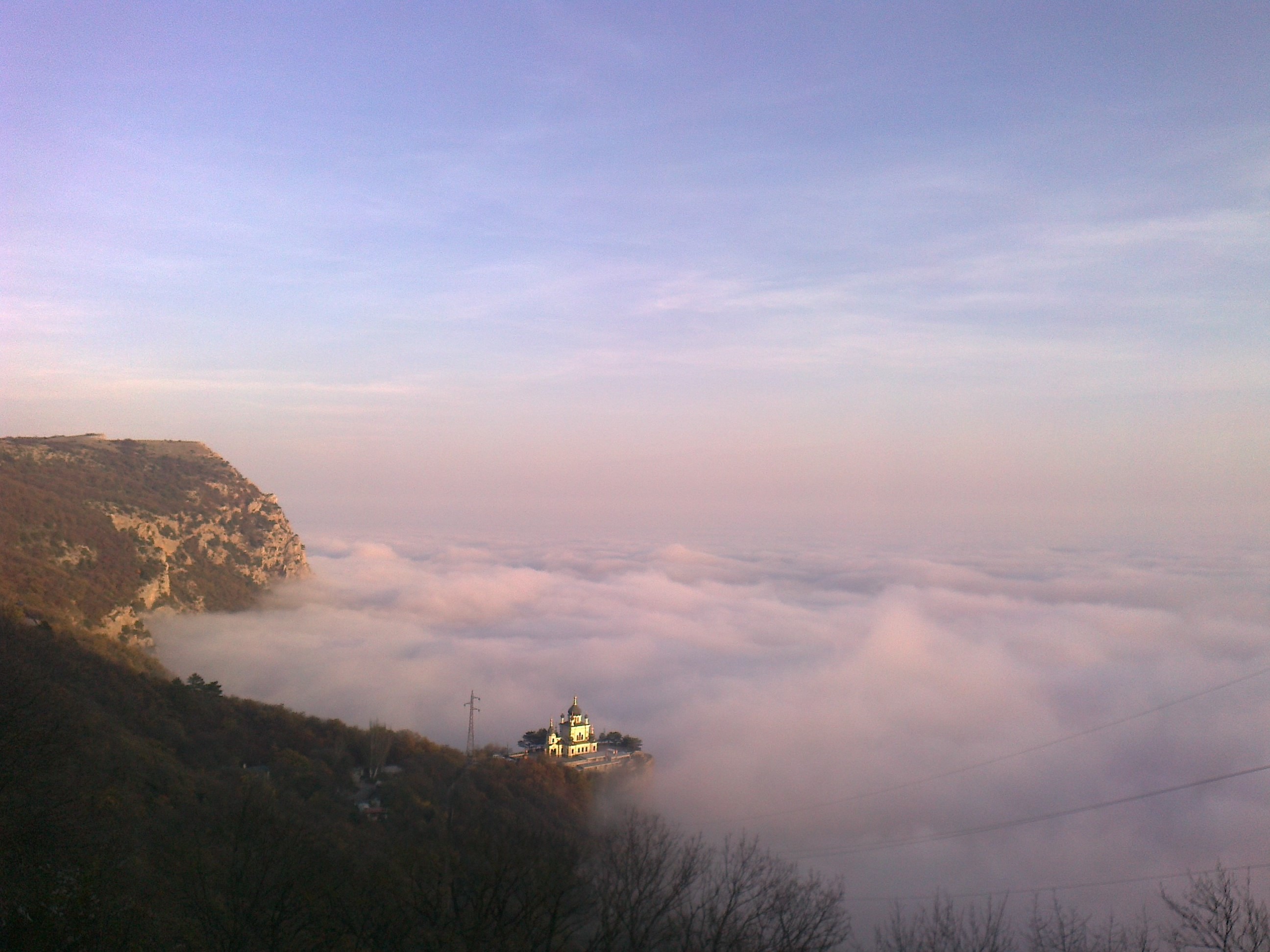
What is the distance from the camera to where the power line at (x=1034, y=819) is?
36.5 metres

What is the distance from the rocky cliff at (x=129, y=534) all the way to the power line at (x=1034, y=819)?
3932cm

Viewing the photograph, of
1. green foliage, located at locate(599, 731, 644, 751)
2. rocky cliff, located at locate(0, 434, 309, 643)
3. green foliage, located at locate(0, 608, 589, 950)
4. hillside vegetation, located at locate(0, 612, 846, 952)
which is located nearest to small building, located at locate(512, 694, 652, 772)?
green foliage, located at locate(599, 731, 644, 751)

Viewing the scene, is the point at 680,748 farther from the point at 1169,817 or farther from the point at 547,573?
the point at 547,573

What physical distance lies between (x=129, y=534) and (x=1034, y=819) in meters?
63.8

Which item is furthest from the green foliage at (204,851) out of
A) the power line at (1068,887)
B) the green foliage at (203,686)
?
the power line at (1068,887)

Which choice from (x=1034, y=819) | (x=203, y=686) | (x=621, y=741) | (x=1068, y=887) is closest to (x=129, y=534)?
(x=203, y=686)

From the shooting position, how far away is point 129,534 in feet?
192

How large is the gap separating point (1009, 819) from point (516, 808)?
27.7 metres

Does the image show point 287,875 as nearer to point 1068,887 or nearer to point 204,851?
point 204,851

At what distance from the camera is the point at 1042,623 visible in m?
90.8

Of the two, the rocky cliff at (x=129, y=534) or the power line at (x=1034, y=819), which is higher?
the rocky cliff at (x=129, y=534)

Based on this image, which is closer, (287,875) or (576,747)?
(287,875)

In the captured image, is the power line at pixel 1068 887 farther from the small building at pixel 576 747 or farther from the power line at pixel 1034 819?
the small building at pixel 576 747

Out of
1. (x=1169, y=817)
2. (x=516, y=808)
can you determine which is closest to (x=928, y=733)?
(x=1169, y=817)
